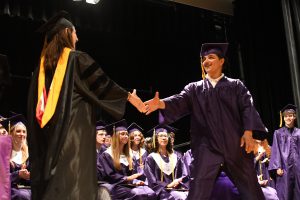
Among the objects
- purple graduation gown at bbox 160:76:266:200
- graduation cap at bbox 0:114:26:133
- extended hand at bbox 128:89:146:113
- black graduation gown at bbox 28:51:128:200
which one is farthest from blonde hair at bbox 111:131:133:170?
black graduation gown at bbox 28:51:128:200

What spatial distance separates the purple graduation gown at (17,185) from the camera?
5934 mm

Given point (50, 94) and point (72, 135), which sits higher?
point (50, 94)

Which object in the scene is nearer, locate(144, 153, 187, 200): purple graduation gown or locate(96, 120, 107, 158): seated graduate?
locate(144, 153, 187, 200): purple graduation gown

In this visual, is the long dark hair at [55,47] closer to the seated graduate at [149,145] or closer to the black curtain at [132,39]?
the seated graduate at [149,145]

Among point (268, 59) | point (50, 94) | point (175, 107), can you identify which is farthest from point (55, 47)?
point (268, 59)

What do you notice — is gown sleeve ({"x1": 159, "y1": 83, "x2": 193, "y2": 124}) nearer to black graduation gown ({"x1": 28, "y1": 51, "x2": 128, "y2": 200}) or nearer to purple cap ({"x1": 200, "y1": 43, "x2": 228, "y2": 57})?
purple cap ({"x1": 200, "y1": 43, "x2": 228, "y2": 57})

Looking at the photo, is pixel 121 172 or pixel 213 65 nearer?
pixel 213 65

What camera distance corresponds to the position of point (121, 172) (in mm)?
7004

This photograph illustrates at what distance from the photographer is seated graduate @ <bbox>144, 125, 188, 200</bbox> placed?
705 centimetres

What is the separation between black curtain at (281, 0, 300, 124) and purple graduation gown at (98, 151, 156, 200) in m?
3.97

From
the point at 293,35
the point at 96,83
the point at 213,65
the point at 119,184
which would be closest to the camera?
the point at 96,83

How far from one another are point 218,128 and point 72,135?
55.3 inches

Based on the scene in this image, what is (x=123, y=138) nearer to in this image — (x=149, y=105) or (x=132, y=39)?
(x=149, y=105)

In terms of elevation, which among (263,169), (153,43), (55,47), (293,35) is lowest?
(263,169)
